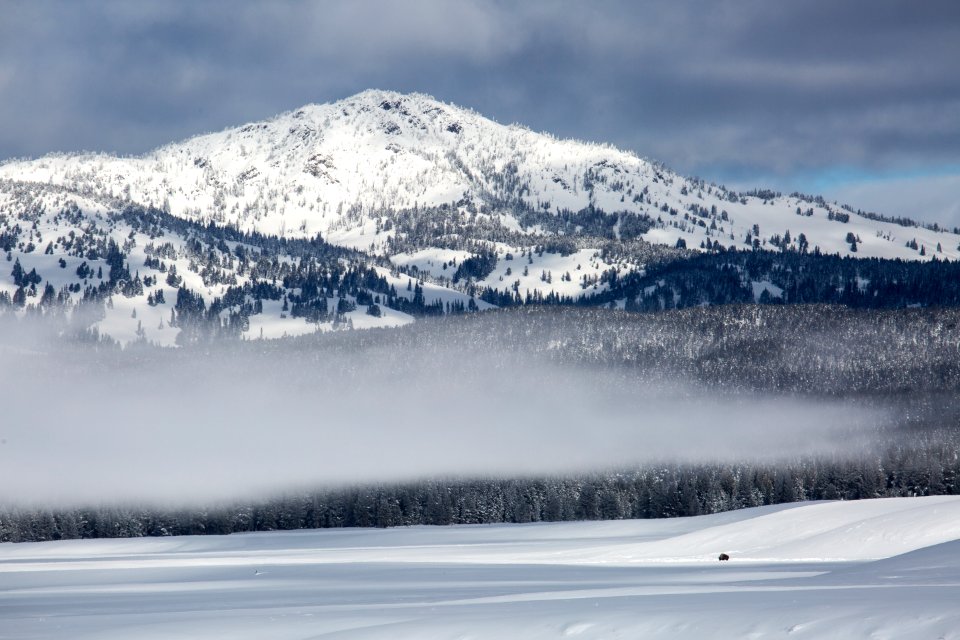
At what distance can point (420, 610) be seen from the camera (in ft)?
129

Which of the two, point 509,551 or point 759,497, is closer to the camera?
point 509,551

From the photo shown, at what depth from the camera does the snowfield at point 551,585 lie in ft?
101

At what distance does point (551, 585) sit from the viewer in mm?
50594

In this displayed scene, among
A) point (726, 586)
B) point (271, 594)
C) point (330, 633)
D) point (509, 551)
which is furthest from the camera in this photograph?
point (509, 551)

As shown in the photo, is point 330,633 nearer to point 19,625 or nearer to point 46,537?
point 19,625

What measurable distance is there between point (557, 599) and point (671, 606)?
6.80 metres

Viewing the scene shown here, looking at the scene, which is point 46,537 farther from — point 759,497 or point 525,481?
point 759,497

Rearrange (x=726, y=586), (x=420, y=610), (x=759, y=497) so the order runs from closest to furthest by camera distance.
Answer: (x=420, y=610) → (x=726, y=586) → (x=759, y=497)

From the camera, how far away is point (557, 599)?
4044cm

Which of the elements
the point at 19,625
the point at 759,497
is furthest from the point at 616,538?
the point at 19,625

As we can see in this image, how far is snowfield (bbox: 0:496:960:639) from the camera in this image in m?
30.8

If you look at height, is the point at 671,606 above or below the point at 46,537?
above

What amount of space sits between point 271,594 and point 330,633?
18595 mm

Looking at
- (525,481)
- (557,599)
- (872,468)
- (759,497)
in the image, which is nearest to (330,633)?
(557,599)
